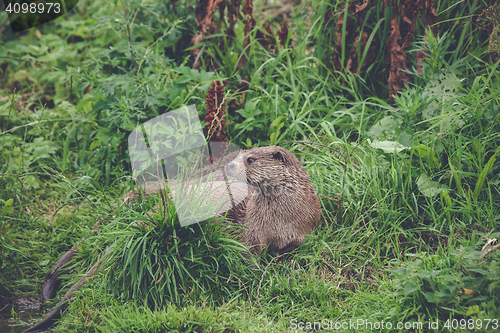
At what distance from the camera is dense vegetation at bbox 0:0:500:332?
7.27 feet

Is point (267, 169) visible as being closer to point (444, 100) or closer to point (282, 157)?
point (282, 157)

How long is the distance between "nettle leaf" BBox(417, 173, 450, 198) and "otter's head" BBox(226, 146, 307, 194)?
0.84 meters

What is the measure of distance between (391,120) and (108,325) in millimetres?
2517

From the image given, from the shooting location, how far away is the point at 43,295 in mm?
2664

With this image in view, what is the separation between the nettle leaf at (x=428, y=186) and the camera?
266 centimetres

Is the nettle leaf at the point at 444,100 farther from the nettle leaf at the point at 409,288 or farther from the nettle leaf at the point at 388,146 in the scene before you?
the nettle leaf at the point at 409,288

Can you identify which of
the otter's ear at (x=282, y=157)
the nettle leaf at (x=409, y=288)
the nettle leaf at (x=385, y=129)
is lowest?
the nettle leaf at (x=409, y=288)

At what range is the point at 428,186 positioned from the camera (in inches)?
106

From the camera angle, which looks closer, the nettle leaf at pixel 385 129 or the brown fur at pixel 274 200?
the brown fur at pixel 274 200

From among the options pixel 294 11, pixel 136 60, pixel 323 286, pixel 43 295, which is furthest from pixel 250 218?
pixel 294 11

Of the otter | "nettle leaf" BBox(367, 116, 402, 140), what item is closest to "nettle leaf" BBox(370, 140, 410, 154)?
"nettle leaf" BBox(367, 116, 402, 140)

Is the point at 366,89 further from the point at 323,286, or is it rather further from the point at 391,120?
the point at 323,286

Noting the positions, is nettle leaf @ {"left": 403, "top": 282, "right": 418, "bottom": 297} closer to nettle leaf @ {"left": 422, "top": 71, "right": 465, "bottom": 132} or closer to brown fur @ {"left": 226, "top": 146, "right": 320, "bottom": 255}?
brown fur @ {"left": 226, "top": 146, "right": 320, "bottom": 255}

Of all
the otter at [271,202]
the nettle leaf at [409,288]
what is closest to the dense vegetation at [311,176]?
the nettle leaf at [409,288]
